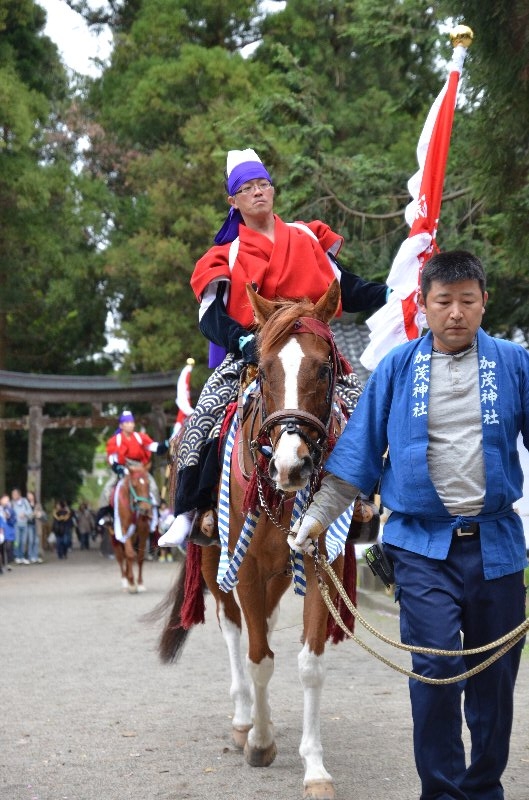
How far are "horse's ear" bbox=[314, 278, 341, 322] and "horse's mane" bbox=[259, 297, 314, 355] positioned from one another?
1.4 inches

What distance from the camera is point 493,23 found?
8.53 meters

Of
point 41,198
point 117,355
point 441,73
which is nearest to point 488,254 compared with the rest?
point 441,73

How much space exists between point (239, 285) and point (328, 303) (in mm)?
1173

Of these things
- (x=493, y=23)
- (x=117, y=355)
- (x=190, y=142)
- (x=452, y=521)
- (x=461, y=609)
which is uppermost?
(x=190, y=142)

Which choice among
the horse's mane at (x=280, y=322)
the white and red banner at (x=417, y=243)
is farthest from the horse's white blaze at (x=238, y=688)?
the horse's mane at (x=280, y=322)

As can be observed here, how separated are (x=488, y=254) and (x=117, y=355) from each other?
78.7ft

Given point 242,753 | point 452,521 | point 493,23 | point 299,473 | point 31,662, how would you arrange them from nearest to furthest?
1. point 452,521
2. point 299,473
3. point 242,753
4. point 493,23
5. point 31,662

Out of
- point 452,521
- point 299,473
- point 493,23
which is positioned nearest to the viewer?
point 452,521

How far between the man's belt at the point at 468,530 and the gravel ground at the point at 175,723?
163cm

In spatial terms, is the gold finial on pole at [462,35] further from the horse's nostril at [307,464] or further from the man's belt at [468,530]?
the man's belt at [468,530]

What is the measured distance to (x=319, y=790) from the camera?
542 cm

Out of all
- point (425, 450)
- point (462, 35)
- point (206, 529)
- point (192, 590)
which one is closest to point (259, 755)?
point (206, 529)

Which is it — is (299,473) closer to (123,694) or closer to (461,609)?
(461,609)

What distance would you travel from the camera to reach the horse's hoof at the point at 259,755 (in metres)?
6.21
